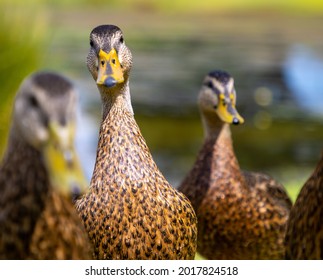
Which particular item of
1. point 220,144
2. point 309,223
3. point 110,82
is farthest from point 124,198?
point 220,144

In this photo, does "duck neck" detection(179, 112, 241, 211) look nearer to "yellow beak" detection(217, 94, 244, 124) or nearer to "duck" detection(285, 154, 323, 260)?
"yellow beak" detection(217, 94, 244, 124)

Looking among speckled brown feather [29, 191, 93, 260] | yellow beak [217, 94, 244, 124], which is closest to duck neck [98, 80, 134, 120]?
speckled brown feather [29, 191, 93, 260]

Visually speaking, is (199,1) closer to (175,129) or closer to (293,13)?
(293,13)

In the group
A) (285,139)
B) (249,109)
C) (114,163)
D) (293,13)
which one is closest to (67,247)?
(114,163)

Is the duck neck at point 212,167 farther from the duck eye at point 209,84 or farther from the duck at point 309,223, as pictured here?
the duck at point 309,223

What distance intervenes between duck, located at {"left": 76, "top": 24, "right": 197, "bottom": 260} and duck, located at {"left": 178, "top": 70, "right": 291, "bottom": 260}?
1012 millimetres

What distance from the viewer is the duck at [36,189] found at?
283 centimetres

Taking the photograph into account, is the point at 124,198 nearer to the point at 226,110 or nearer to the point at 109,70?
the point at 109,70

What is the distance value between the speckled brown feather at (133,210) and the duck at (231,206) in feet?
3.31

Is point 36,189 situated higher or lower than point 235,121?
lower

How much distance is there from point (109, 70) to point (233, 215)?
4.86 feet

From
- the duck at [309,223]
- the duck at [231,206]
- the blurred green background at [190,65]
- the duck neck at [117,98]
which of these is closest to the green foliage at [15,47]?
the blurred green background at [190,65]

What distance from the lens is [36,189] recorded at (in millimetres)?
3008
